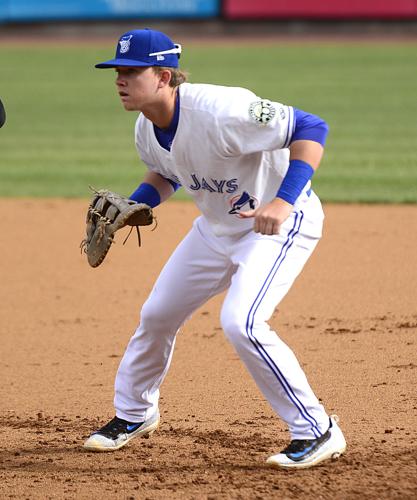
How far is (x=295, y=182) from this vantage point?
4.15m

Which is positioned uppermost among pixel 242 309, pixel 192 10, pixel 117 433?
pixel 242 309

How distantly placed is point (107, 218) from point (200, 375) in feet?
4.94

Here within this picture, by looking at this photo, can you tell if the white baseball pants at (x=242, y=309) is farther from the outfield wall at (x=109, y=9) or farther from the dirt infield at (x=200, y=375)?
the outfield wall at (x=109, y=9)

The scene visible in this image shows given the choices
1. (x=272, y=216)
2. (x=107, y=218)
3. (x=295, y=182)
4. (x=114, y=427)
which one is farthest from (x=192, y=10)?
(x=272, y=216)

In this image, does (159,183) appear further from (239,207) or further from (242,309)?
(242,309)

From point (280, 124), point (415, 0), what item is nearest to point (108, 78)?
point (415, 0)

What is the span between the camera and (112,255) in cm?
869

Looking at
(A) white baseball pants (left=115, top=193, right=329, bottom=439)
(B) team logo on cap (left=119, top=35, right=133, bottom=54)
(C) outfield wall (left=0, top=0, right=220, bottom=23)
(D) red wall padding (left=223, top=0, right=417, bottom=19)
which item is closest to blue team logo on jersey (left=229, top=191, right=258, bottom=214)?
(A) white baseball pants (left=115, top=193, right=329, bottom=439)

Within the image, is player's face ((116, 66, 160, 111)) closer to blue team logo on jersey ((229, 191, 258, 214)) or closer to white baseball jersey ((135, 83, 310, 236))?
white baseball jersey ((135, 83, 310, 236))

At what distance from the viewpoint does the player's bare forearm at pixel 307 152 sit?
13.7ft

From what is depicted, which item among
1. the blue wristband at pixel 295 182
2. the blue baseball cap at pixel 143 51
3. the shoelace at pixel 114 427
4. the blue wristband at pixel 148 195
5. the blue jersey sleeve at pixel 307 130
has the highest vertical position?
the blue baseball cap at pixel 143 51

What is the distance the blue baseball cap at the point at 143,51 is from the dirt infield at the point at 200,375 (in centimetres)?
171

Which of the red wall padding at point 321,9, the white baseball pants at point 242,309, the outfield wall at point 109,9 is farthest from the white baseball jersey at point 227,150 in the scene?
the outfield wall at point 109,9

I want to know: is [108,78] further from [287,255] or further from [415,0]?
[287,255]
